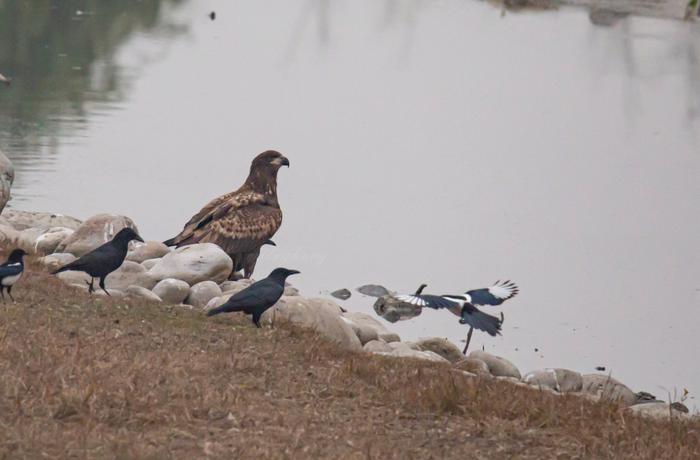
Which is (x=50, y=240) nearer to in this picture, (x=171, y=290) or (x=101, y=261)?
(x=171, y=290)

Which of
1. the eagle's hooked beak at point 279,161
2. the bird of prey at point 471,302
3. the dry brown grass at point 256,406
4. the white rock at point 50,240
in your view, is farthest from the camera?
the eagle's hooked beak at point 279,161

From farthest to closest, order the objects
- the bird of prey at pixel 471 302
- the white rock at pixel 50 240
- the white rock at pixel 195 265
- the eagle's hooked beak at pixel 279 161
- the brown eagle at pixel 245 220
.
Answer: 1. the eagle's hooked beak at pixel 279 161
2. the white rock at pixel 50 240
3. the brown eagle at pixel 245 220
4. the white rock at pixel 195 265
5. the bird of prey at pixel 471 302

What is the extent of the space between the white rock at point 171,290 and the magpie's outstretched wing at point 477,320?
265 cm

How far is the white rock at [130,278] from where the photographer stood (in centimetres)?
1329

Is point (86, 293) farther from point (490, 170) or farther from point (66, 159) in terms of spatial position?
point (490, 170)

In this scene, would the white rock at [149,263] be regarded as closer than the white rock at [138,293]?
No

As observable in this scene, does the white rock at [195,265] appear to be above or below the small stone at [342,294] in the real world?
above

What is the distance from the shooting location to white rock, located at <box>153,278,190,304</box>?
12.9m

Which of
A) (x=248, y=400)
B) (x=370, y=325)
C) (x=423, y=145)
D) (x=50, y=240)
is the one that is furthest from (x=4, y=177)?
(x=423, y=145)

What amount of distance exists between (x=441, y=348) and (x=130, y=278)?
3083 mm

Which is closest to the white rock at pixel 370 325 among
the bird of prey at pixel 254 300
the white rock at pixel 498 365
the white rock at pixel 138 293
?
the white rock at pixel 498 365

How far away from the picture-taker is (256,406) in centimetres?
812

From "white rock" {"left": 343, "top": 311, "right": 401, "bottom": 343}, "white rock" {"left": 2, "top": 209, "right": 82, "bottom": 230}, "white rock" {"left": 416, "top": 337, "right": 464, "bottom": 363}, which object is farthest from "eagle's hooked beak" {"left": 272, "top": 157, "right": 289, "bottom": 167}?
"white rock" {"left": 416, "top": 337, "right": 464, "bottom": 363}

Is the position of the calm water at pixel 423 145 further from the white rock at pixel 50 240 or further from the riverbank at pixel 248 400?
the riverbank at pixel 248 400
